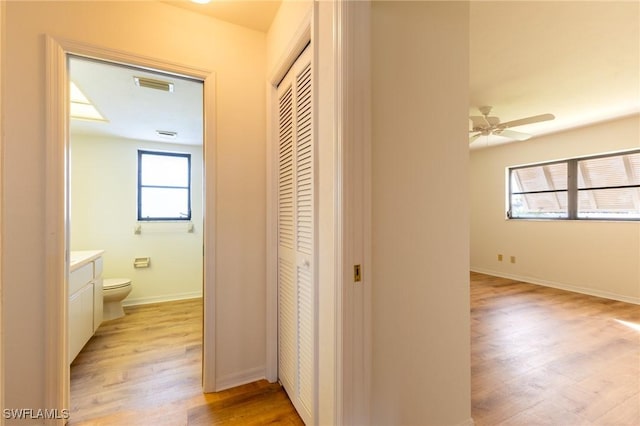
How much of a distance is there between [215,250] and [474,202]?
18.0 ft

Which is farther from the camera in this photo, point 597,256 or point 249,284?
point 597,256

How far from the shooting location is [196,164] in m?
4.25

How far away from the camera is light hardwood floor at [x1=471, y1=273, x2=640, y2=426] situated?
67.6 inches

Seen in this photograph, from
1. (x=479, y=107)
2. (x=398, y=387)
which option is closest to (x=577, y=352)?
(x=398, y=387)

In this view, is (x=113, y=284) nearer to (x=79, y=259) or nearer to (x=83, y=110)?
(x=79, y=259)

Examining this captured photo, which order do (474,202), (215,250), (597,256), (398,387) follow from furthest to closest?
1. (474,202)
2. (597,256)
3. (215,250)
4. (398,387)

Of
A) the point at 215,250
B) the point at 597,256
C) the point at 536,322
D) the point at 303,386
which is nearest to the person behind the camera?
the point at 303,386

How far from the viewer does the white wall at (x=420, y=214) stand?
122cm

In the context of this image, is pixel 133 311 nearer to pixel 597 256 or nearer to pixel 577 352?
pixel 577 352

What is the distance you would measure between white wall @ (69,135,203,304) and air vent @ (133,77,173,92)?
1.82 metres

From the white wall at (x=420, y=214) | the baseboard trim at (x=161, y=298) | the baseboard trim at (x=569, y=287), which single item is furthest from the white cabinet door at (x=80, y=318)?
the baseboard trim at (x=569, y=287)

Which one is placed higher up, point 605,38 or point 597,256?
point 605,38

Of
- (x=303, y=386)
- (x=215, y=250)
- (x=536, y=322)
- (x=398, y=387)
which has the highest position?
(x=215, y=250)

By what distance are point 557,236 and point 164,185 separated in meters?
6.07
